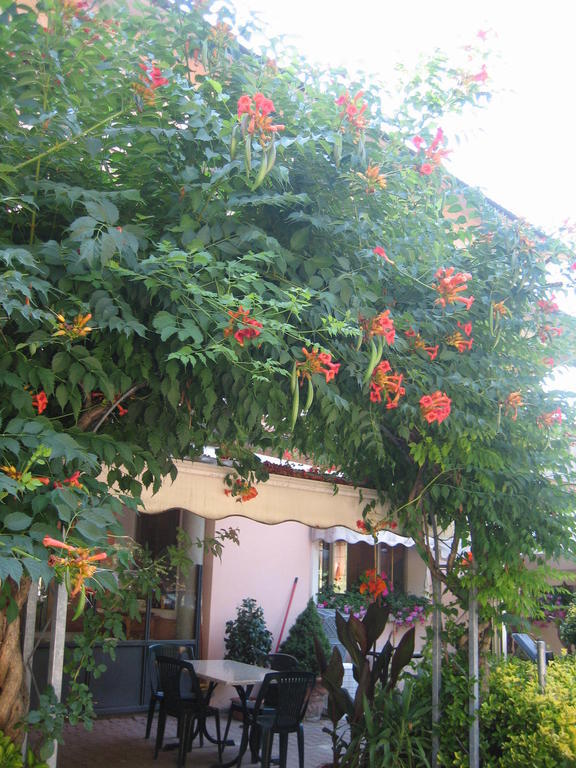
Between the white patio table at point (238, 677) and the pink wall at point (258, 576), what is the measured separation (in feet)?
7.13

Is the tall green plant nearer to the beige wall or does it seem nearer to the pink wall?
the beige wall

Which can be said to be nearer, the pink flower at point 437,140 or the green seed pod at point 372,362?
the green seed pod at point 372,362

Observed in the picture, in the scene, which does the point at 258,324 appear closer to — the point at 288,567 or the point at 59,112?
the point at 59,112

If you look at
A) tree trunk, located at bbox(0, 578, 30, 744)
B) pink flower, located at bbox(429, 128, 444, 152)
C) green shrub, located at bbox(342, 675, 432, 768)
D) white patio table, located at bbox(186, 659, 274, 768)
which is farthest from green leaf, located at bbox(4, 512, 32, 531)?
white patio table, located at bbox(186, 659, 274, 768)

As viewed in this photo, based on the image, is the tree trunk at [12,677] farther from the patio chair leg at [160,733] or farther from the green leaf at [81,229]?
the patio chair leg at [160,733]

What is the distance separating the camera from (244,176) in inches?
114

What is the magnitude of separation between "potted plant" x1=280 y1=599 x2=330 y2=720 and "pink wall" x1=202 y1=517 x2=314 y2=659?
88 cm

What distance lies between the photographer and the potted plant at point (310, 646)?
9359 millimetres

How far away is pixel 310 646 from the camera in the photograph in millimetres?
9484

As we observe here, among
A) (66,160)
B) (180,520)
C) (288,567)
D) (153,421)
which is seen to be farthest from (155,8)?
(288,567)

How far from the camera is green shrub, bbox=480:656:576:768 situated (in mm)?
4266

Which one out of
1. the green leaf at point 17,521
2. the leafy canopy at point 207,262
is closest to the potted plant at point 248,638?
the leafy canopy at point 207,262

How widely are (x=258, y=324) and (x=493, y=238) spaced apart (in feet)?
7.57

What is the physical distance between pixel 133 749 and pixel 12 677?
4.93 meters
